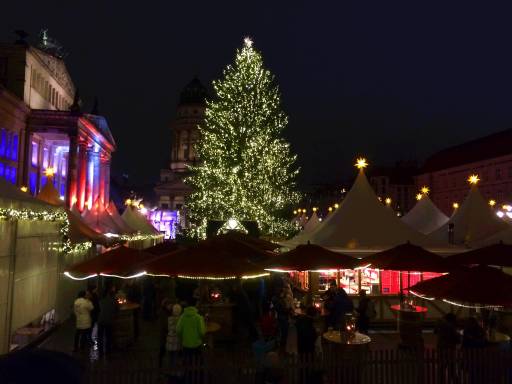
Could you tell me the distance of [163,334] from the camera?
10.3 m

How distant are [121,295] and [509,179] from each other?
185ft

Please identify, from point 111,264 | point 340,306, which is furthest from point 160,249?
point 340,306

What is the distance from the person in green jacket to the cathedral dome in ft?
387

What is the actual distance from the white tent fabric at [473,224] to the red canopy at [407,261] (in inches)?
238

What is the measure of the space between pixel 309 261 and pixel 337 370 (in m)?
5.12

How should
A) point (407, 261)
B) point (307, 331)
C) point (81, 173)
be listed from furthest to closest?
point (81, 173) < point (407, 261) < point (307, 331)

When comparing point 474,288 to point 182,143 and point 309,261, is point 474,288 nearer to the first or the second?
point 309,261

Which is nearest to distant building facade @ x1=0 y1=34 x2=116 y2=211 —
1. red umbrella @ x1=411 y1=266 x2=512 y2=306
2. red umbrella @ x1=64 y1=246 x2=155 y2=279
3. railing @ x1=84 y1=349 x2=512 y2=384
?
red umbrella @ x1=64 y1=246 x2=155 y2=279

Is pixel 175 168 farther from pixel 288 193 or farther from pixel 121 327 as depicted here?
pixel 121 327

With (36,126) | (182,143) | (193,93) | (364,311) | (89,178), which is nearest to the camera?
(364,311)

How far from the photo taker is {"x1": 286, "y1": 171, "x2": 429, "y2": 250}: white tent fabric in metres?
18.4

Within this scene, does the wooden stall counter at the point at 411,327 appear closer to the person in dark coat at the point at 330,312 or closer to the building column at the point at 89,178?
the person in dark coat at the point at 330,312

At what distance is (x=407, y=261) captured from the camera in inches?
525

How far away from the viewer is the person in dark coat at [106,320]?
1218 centimetres
